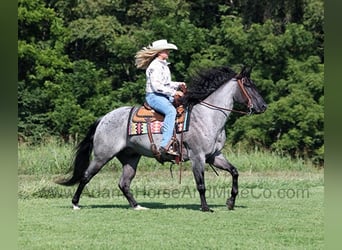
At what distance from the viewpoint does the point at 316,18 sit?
2173 cm

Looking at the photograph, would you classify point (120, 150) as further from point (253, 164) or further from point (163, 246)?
point (253, 164)

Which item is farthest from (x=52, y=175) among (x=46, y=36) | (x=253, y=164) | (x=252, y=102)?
(x=46, y=36)

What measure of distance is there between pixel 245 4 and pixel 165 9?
313 centimetres

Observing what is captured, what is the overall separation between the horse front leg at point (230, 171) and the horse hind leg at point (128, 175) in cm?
108

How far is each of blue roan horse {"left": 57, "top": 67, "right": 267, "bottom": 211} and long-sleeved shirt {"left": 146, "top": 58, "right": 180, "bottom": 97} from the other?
1.28ft

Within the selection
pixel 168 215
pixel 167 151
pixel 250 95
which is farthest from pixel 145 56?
pixel 168 215

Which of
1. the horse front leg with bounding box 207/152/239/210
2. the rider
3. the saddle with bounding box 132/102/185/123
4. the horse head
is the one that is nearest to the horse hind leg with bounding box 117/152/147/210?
the saddle with bounding box 132/102/185/123

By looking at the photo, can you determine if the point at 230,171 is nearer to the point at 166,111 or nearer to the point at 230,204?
the point at 230,204

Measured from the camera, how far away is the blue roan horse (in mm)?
8219

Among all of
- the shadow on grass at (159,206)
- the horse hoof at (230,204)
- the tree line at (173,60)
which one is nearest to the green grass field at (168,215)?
the shadow on grass at (159,206)

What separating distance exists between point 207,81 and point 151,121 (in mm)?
1021

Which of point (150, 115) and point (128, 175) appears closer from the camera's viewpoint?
point (150, 115)

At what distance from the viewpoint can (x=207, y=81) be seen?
874 centimetres
